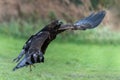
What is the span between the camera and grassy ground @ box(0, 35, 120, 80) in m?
5.92

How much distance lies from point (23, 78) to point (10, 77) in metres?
0.13

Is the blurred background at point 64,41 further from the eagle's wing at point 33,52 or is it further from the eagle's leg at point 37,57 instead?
the eagle's leg at point 37,57

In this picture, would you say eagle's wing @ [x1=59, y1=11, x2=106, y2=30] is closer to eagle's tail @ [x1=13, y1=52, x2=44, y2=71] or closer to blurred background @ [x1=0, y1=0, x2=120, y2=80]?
eagle's tail @ [x1=13, y1=52, x2=44, y2=71]

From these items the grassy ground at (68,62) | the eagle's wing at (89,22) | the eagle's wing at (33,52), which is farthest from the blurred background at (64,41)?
the eagle's wing at (33,52)

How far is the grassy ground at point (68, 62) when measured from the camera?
5921 mm

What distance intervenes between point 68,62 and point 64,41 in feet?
4.61

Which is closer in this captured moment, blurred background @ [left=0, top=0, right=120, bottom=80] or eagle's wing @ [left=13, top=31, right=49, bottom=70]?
eagle's wing @ [left=13, top=31, right=49, bottom=70]

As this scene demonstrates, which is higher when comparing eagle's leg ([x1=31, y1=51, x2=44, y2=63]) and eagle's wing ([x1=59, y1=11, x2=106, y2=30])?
eagle's wing ([x1=59, y1=11, x2=106, y2=30])

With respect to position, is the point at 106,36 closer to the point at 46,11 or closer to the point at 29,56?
the point at 46,11

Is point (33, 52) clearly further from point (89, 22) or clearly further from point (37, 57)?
point (89, 22)

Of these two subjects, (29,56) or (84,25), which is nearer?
(29,56)

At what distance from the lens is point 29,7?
29.9 feet

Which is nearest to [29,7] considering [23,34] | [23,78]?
[23,34]

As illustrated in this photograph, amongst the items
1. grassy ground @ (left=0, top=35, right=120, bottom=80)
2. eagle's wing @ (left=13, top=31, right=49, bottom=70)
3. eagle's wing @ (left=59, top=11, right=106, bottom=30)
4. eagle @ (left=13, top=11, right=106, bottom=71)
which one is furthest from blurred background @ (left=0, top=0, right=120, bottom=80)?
eagle's wing @ (left=13, top=31, right=49, bottom=70)
